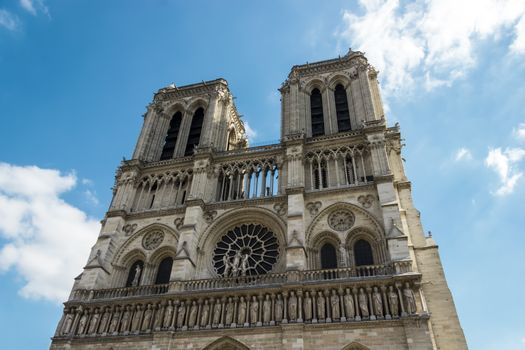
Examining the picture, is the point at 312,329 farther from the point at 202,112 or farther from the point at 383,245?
the point at 202,112

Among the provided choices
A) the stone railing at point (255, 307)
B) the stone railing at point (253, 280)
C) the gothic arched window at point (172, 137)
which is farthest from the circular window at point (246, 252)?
the gothic arched window at point (172, 137)

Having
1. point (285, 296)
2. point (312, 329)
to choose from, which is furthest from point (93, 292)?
point (312, 329)

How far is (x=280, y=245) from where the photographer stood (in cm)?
2062

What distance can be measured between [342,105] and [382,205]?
9707 millimetres

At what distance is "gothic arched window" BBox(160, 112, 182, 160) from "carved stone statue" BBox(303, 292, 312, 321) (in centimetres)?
1521

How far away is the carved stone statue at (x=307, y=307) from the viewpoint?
16.5 meters

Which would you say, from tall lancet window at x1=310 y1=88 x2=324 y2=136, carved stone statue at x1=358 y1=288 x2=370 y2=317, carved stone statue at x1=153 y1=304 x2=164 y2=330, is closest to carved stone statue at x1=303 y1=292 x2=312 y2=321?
carved stone statue at x1=358 y1=288 x2=370 y2=317

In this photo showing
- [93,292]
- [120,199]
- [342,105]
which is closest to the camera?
[93,292]

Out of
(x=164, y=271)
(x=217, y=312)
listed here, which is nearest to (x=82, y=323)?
(x=164, y=271)

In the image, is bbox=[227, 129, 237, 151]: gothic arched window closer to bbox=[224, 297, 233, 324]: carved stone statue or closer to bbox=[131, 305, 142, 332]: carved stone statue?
bbox=[131, 305, 142, 332]: carved stone statue

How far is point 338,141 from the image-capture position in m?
23.3

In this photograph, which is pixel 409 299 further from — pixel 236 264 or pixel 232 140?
pixel 232 140

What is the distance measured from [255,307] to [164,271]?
6.65 m

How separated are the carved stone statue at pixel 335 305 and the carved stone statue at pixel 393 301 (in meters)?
2.04
